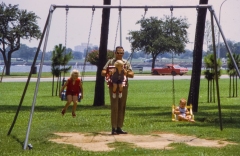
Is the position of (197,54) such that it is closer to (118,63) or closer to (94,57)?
(118,63)

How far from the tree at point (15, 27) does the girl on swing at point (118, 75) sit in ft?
176

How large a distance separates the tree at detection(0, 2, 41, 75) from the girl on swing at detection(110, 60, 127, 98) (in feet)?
176

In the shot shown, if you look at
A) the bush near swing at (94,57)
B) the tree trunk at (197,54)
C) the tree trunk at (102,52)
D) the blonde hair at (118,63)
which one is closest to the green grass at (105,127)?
the tree trunk at (102,52)

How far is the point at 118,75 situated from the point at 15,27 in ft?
188

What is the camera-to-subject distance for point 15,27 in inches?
2731

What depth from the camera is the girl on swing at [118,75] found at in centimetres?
1348

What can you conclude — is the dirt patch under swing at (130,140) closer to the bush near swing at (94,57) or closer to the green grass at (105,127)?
the green grass at (105,127)

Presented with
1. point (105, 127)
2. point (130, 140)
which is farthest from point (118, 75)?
point (105, 127)

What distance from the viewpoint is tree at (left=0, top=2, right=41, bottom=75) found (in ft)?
222

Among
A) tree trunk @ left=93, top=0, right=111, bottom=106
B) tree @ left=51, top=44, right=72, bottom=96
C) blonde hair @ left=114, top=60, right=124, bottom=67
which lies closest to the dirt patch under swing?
blonde hair @ left=114, top=60, right=124, bottom=67

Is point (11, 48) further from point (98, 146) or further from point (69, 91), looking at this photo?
point (98, 146)

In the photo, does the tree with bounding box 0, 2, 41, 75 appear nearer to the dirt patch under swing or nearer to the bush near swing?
the bush near swing

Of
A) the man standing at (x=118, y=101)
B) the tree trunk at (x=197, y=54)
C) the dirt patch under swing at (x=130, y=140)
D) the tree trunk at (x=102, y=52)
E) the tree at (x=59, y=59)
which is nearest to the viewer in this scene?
the dirt patch under swing at (x=130, y=140)

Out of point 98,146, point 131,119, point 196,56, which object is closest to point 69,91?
point 131,119
